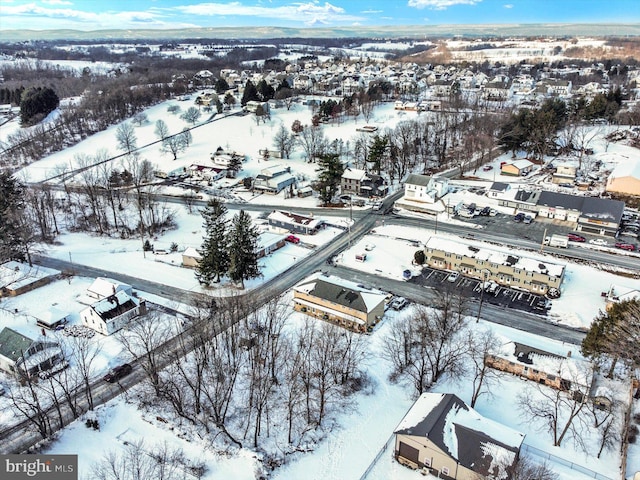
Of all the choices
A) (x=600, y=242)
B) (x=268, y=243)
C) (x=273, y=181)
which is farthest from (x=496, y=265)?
(x=273, y=181)

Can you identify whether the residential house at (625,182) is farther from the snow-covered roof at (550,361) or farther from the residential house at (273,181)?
the residential house at (273,181)

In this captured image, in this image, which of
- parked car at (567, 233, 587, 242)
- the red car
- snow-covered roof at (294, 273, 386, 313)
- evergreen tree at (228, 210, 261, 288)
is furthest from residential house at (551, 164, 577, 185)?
evergreen tree at (228, 210, 261, 288)

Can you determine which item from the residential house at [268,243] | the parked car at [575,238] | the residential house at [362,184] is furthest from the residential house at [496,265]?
the residential house at [362,184]

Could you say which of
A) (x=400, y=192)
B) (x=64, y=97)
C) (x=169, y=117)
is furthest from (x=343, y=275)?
(x=64, y=97)

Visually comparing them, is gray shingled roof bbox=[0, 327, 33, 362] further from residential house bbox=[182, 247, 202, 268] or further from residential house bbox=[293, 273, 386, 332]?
residential house bbox=[293, 273, 386, 332]

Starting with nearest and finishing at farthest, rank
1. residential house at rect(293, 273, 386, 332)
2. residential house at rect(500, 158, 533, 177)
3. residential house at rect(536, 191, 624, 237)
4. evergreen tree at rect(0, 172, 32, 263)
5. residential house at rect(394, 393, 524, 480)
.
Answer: residential house at rect(394, 393, 524, 480) < residential house at rect(293, 273, 386, 332) < evergreen tree at rect(0, 172, 32, 263) < residential house at rect(536, 191, 624, 237) < residential house at rect(500, 158, 533, 177)
